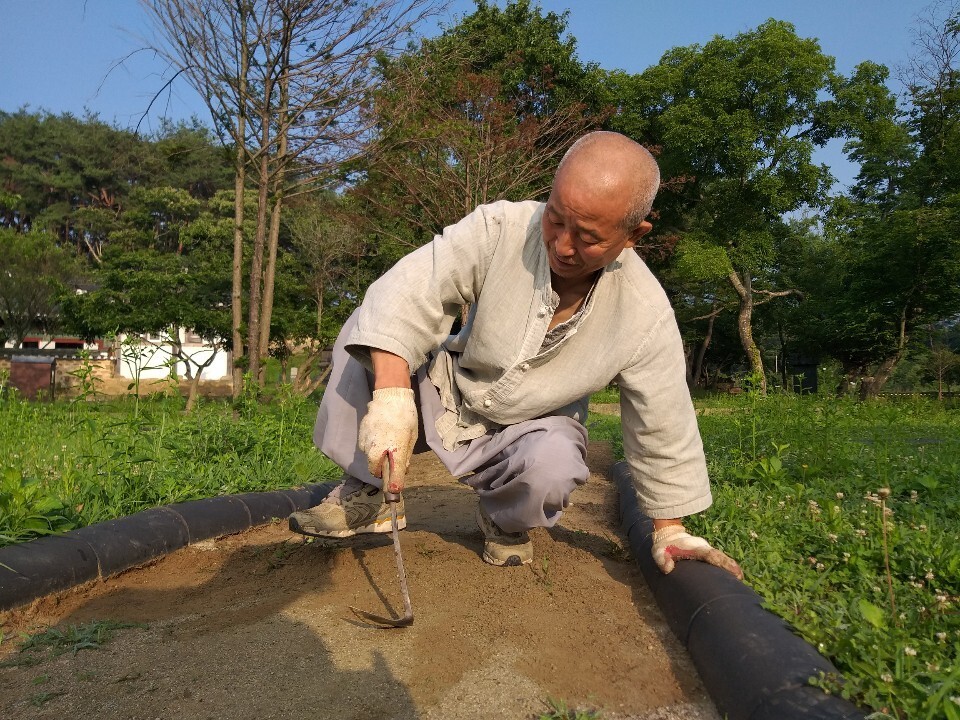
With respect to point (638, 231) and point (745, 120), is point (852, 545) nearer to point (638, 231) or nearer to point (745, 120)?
point (638, 231)

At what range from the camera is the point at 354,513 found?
2.85m

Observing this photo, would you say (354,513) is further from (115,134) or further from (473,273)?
(115,134)

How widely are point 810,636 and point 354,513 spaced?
1.61 meters

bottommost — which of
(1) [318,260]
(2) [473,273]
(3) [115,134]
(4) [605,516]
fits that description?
(4) [605,516]

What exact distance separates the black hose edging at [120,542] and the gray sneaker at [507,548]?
1.26m

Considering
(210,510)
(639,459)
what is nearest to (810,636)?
(639,459)

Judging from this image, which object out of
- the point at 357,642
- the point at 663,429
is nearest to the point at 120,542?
the point at 357,642

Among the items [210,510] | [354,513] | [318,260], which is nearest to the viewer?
[354,513]

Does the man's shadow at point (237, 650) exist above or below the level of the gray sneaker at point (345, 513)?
below

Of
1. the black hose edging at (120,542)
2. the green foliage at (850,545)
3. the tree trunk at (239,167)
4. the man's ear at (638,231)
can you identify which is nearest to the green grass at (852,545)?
the green foliage at (850,545)

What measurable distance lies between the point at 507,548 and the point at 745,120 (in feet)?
56.7

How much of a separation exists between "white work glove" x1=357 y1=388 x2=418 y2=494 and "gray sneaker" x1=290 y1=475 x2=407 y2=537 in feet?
2.23

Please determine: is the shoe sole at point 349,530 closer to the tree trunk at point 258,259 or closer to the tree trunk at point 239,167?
the tree trunk at point 239,167

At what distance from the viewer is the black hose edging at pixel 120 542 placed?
7.70 feet
